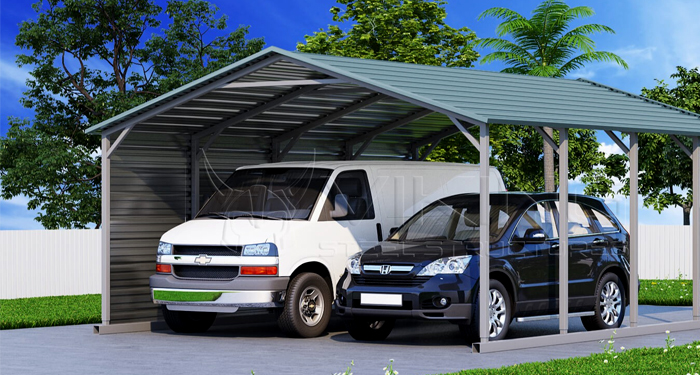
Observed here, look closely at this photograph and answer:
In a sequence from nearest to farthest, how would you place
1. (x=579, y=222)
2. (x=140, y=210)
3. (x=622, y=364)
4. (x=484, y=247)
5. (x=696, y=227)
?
(x=622, y=364) → (x=484, y=247) → (x=579, y=222) → (x=696, y=227) → (x=140, y=210)

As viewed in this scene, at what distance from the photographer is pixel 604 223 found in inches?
553

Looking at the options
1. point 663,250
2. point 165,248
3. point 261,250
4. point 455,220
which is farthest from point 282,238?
point 663,250

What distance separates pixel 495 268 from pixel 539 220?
1399mm

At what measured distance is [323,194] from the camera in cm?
1348

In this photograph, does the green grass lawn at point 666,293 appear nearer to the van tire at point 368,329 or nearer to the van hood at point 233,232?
the van tire at point 368,329

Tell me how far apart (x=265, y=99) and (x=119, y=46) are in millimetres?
24537

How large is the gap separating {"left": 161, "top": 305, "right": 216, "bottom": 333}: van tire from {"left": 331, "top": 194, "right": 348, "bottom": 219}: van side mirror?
8.19 feet

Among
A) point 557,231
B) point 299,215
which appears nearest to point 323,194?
point 299,215

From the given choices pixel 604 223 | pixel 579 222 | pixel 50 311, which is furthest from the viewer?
pixel 50 311

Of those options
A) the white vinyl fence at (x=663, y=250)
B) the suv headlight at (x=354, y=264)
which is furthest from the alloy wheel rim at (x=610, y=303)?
the white vinyl fence at (x=663, y=250)

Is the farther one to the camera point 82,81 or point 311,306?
point 82,81

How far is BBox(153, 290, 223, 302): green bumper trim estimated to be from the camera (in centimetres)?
1276

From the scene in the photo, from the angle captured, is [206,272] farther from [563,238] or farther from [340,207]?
[563,238]

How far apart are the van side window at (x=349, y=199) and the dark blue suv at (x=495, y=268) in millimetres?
780
